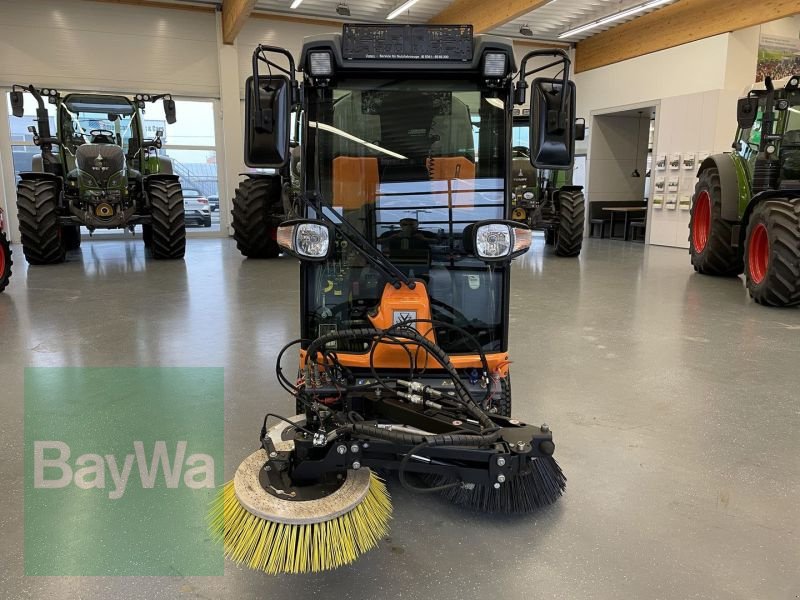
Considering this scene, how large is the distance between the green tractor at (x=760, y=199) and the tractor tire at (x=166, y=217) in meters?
6.96

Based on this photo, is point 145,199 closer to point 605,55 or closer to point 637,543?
point 637,543

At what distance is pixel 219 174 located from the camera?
40.1 feet

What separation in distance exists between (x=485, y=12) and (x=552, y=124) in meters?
9.62

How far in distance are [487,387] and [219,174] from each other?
11.2 meters

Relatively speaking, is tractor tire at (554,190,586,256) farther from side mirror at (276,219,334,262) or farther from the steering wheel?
side mirror at (276,219,334,262)

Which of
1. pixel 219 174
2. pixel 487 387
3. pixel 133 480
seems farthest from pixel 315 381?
pixel 219 174

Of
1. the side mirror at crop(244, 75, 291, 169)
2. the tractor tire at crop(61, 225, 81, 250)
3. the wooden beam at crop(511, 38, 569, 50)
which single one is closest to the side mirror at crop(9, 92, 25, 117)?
the tractor tire at crop(61, 225, 81, 250)

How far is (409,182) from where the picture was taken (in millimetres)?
2434

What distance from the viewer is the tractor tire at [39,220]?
7207 millimetres

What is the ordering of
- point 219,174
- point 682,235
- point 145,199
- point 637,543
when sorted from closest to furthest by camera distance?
point 637,543, point 145,199, point 682,235, point 219,174

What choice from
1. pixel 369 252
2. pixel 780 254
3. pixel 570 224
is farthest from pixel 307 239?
pixel 570 224

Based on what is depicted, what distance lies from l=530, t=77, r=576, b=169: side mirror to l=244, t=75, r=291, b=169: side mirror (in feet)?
3.12

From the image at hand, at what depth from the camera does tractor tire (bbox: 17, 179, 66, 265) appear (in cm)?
721

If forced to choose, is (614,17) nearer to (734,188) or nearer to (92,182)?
(734,188)
